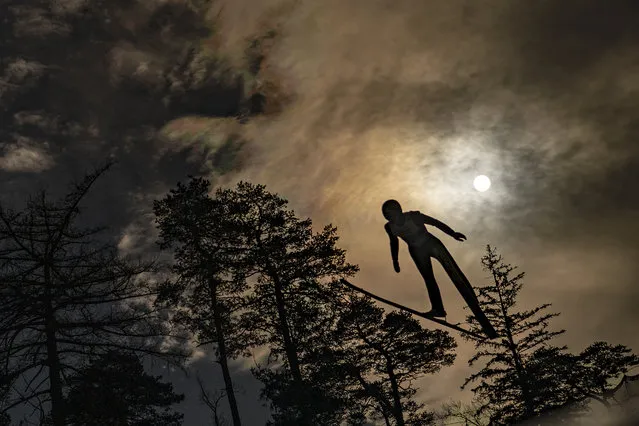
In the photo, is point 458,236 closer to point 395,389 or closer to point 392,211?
point 392,211

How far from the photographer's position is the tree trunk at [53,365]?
11695 millimetres

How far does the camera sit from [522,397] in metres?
25.0

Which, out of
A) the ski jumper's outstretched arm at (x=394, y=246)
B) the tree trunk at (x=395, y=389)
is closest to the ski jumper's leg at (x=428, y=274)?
the ski jumper's outstretched arm at (x=394, y=246)

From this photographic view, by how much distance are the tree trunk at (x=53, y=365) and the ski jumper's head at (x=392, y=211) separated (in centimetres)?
898

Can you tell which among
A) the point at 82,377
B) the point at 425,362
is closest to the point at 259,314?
the point at 82,377

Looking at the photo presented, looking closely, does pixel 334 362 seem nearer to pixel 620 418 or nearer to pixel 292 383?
pixel 292 383

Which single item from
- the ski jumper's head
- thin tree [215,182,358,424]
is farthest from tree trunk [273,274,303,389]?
the ski jumper's head

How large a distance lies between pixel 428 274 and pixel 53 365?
10.7 meters

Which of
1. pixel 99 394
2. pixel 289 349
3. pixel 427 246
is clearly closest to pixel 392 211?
pixel 427 246

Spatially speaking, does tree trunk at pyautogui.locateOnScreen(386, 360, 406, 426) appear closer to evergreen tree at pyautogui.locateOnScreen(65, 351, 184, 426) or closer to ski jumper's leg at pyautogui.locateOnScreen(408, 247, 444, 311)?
evergreen tree at pyautogui.locateOnScreen(65, 351, 184, 426)

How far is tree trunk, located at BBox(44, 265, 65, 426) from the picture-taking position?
11.7 meters

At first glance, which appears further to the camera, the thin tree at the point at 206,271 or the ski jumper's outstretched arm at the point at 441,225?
the thin tree at the point at 206,271

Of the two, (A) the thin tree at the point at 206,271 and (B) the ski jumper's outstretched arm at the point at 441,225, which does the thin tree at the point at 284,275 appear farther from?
Result: (B) the ski jumper's outstretched arm at the point at 441,225

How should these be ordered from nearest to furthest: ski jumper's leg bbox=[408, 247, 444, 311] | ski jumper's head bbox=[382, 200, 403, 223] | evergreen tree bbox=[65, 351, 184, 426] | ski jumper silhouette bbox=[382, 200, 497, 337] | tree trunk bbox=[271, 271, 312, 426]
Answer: ski jumper's head bbox=[382, 200, 403, 223], ski jumper silhouette bbox=[382, 200, 497, 337], ski jumper's leg bbox=[408, 247, 444, 311], evergreen tree bbox=[65, 351, 184, 426], tree trunk bbox=[271, 271, 312, 426]
